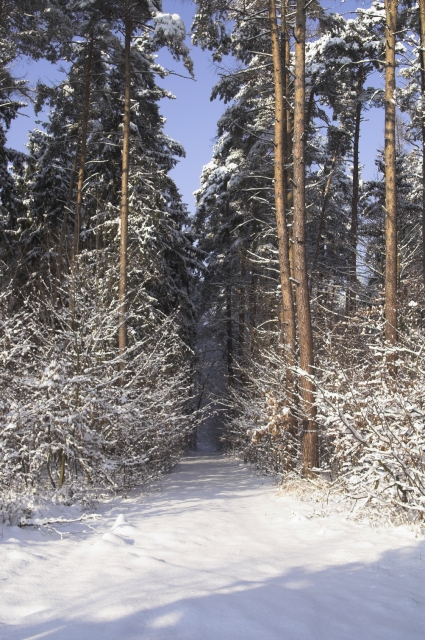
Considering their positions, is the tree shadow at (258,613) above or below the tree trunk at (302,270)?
below

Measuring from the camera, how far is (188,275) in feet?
67.3

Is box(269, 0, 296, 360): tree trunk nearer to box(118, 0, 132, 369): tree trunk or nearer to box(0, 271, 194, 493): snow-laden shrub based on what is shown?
box(118, 0, 132, 369): tree trunk

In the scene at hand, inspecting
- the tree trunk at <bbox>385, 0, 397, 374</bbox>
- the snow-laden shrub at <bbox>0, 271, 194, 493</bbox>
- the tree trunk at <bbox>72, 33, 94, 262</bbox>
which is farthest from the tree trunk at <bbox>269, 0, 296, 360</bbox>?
the tree trunk at <bbox>72, 33, 94, 262</bbox>

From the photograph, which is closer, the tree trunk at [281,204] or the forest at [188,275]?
the forest at [188,275]

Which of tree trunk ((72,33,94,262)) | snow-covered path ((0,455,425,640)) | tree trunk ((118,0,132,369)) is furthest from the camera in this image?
tree trunk ((72,33,94,262))

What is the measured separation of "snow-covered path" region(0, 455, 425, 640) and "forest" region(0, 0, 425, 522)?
0.92 m

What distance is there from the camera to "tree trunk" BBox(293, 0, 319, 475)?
9383mm

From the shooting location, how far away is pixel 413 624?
3393 millimetres

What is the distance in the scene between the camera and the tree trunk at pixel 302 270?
9.38 metres

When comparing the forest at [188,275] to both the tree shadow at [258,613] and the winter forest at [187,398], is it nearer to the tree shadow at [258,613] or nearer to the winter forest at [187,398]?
the winter forest at [187,398]

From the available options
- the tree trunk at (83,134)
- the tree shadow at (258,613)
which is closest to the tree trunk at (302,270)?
the tree shadow at (258,613)

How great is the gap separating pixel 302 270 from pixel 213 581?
667 centimetres

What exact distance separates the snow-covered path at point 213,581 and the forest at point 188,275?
92 centimetres

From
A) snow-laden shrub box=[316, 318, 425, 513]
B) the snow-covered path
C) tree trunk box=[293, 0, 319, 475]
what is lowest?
the snow-covered path
